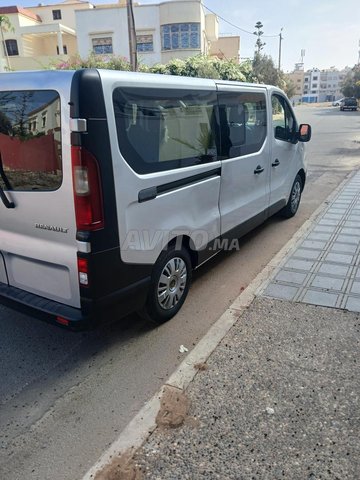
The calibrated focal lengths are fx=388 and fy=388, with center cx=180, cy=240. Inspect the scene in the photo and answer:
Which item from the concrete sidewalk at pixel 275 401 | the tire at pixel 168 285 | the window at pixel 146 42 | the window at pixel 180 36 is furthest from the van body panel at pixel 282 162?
the window at pixel 146 42

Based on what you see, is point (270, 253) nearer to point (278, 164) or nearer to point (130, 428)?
point (278, 164)

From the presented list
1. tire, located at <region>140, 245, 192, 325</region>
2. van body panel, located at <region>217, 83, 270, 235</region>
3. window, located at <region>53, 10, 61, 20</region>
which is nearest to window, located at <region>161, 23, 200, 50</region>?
window, located at <region>53, 10, 61, 20</region>

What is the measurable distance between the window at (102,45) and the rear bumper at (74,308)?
39.1 meters

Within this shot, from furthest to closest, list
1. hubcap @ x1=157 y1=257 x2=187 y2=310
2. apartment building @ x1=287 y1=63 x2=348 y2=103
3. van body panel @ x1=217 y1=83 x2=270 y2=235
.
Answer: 1. apartment building @ x1=287 y1=63 x2=348 y2=103
2. van body panel @ x1=217 y1=83 x2=270 y2=235
3. hubcap @ x1=157 y1=257 x2=187 y2=310

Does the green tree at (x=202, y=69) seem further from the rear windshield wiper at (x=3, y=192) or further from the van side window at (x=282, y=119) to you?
the rear windshield wiper at (x=3, y=192)

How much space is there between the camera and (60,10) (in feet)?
154

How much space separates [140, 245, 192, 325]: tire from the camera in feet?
10.5

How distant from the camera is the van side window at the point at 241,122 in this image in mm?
3904

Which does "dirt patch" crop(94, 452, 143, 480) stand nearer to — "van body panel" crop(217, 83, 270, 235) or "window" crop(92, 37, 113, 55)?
"van body panel" crop(217, 83, 270, 235)

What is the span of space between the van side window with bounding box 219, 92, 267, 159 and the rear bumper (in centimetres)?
176

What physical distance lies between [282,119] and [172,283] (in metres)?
3.24

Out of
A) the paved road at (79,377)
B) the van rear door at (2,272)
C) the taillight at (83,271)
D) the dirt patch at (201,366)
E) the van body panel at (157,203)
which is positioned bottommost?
the paved road at (79,377)

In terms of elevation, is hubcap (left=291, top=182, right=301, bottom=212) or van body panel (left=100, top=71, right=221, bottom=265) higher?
van body panel (left=100, top=71, right=221, bottom=265)

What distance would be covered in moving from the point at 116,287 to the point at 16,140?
124 cm
